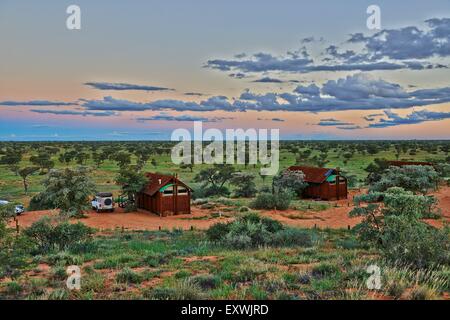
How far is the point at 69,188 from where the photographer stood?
26.2 m

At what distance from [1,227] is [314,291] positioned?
915 centimetres

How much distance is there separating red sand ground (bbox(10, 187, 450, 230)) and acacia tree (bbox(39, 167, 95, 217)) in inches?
37.9

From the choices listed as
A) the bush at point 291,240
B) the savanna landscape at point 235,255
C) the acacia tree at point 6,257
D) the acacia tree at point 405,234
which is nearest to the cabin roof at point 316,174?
the savanna landscape at point 235,255

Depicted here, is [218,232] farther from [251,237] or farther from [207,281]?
[207,281]

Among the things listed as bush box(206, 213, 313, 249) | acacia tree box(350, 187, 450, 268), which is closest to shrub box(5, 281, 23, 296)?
bush box(206, 213, 313, 249)

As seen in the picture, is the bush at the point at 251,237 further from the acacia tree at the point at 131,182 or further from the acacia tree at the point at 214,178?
the acacia tree at the point at 214,178

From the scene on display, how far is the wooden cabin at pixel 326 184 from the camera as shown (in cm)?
3684

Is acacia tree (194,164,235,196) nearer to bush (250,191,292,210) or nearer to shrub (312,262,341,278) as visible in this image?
bush (250,191,292,210)

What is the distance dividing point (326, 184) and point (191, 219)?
595 inches

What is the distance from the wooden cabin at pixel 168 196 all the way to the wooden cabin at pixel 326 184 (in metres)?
13.9

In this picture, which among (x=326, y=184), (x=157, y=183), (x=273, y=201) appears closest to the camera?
(x=157, y=183)

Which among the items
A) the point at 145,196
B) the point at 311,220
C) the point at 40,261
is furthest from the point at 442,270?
the point at 145,196

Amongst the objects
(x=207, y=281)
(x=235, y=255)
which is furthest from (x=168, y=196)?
(x=207, y=281)
